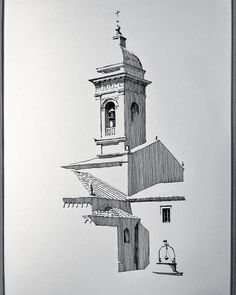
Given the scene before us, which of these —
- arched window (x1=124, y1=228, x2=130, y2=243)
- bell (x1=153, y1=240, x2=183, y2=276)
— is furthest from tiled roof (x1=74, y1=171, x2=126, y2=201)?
bell (x1=153, y1=240, x2=183, y2=276)

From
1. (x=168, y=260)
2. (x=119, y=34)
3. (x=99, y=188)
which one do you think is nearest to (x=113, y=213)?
(x=99, y=188)

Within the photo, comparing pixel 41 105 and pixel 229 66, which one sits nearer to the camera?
pixel 229 66

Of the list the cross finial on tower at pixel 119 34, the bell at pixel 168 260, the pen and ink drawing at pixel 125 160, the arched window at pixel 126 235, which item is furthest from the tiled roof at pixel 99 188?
the cross finial on tower at pixel 119 34

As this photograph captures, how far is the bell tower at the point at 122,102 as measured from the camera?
6.07 ft

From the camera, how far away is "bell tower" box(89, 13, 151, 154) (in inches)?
72.8

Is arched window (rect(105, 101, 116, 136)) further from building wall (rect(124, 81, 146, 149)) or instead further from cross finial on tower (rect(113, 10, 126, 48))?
cross finial on tower (rect(113, 10, 126, 48))

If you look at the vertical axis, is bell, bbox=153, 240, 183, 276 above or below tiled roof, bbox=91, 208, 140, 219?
below

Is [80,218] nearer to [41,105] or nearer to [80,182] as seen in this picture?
[80,182]

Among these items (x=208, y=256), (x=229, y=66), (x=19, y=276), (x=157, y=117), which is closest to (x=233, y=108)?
(x=229, y=66)

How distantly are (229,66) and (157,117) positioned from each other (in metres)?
0.30

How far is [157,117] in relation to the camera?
71.9 inches

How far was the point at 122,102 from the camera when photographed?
6.13 feet

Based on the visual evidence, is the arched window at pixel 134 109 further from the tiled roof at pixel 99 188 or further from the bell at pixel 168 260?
the bell at pixel 168 260

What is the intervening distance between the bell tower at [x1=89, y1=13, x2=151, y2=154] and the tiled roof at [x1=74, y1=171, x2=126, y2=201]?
0.37 ft
